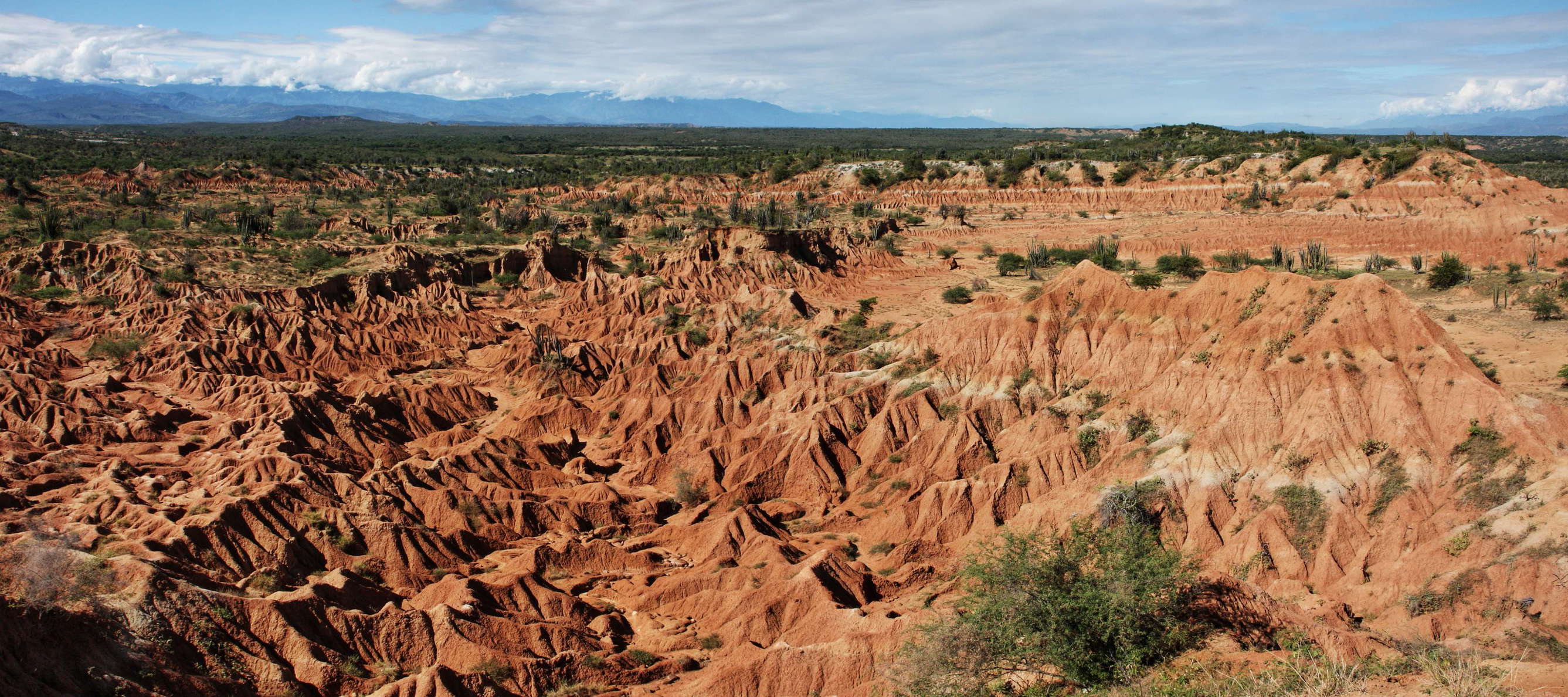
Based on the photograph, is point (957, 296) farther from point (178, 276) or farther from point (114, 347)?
point (178, 276)

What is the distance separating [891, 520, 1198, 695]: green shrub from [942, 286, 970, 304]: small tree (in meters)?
36.8

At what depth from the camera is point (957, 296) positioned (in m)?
56.1

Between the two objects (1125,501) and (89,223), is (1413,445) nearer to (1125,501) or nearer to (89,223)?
(1125,501)

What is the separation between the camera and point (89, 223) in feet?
217

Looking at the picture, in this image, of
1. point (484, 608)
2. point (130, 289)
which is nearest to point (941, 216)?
point (130, 289)

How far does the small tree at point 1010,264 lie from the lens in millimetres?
64562

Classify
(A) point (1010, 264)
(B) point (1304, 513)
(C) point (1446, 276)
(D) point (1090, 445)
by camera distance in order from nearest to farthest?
1. (B) point (1304, 513)
2. (D) point (1090, 445)
3. (C) point (1446, 276)
4. (A) point (1010, 264)

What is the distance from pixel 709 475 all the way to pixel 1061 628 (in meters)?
17.4

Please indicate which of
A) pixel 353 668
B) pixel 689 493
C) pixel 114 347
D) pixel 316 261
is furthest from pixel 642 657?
pixel 316 261

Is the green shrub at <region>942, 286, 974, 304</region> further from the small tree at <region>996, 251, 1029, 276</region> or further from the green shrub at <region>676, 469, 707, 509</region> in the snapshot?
the green shrub at <region>676, 469, 707, 509</region>

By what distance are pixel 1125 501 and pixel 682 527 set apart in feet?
44.5

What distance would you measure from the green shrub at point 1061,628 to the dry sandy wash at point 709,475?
127 centimetres

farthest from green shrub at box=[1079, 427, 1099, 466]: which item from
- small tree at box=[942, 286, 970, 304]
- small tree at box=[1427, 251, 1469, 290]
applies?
small tree at box=[1427, 251, 1469, 290]

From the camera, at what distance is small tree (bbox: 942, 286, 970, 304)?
184 feet
